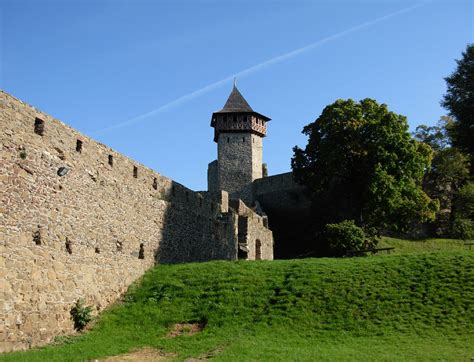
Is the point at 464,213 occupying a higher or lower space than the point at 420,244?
higher

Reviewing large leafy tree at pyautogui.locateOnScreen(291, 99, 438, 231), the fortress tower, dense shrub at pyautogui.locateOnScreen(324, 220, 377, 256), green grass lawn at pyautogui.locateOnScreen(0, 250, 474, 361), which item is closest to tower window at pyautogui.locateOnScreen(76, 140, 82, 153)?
green grass lawn at pyautogui.locateOnScreen(0, 250, 474, 361)

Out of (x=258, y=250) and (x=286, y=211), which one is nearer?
(x=258, y=250)

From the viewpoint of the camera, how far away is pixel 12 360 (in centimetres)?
1183

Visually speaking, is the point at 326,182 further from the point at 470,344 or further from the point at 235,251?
the point at 470,344

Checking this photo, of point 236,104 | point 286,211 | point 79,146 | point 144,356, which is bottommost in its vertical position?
point 144,356

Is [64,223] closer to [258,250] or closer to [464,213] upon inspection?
[258,250]

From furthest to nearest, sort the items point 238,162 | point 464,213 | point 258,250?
point 238,162
point 464,213
point 258,250

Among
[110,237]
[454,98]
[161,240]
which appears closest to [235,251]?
[161,240]

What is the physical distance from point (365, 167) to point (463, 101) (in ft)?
30.9

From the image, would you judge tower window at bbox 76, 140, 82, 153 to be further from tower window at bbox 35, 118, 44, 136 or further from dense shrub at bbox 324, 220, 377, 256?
dense shrub at bbox 324, 220, 377, 256

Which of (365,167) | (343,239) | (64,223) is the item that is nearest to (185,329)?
(64,223)

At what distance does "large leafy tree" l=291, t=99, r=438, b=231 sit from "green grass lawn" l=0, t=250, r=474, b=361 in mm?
16404

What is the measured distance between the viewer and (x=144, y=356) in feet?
44.5

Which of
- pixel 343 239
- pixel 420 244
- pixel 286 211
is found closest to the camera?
pixel 343 239
